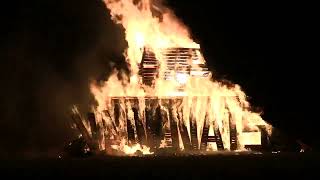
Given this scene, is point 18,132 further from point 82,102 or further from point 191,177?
point 191,177

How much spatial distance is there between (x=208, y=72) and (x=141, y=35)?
7.77 m

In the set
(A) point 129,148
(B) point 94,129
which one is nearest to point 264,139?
(A) point 129,148

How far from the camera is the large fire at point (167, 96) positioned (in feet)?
233

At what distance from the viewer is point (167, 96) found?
7181cm

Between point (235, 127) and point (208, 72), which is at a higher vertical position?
point (208, 72)

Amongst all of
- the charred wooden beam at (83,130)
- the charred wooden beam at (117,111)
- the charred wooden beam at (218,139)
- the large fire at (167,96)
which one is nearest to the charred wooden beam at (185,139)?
the large fire at (167,96)

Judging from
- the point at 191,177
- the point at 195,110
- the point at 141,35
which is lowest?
the point at 191,177

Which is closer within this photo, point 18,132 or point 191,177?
point 191,177

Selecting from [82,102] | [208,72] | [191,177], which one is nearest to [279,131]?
A: [208,72]

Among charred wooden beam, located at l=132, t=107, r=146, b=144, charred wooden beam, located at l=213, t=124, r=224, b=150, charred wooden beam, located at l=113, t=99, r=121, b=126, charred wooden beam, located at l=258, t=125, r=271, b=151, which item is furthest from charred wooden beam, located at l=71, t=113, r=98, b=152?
charred wooden beam, located at l=258, t=125, r=271, b=151

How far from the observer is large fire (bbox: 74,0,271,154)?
71.0m

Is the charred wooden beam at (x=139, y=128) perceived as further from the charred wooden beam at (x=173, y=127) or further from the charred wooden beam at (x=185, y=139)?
the charred wooden beam at (x=185, y=139)

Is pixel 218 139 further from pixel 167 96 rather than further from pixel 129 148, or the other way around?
pixel 129 148

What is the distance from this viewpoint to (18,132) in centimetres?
7238
